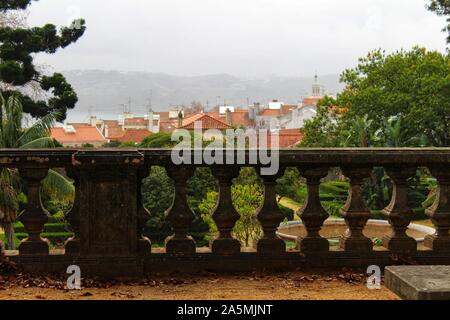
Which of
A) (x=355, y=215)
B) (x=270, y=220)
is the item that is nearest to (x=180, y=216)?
(x=270, y=220)

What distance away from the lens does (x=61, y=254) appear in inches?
197

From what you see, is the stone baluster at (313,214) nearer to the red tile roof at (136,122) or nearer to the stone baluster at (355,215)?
the stone baluster at (355,215)

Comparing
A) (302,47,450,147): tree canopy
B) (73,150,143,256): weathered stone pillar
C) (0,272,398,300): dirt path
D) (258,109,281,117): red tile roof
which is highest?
(258,109,281,117): red tile roof

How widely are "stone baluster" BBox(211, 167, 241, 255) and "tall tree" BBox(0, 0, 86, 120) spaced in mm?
29736

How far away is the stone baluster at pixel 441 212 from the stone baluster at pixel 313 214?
965 mm

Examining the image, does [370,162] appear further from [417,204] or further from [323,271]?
[417,204]

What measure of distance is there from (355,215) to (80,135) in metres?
111

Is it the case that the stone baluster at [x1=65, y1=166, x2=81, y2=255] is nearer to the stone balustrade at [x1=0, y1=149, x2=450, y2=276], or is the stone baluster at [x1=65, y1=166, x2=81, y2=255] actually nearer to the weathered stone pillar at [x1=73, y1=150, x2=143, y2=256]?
the stone balustrade at [x1=0, y1=149, x2=450, y2=276]

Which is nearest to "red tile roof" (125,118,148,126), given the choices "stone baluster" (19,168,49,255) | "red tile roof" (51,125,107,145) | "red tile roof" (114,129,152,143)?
"red tile roof" (51,125,107,145)

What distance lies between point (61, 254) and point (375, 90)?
34.4 metres

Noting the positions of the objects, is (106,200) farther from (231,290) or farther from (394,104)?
(394,104)

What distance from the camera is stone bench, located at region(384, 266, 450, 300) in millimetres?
2684

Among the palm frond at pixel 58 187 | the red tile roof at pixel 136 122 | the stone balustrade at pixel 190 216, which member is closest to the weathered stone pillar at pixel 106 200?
the stone balustrade at pixel 190 216

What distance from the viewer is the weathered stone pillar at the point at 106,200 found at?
15.9ft
